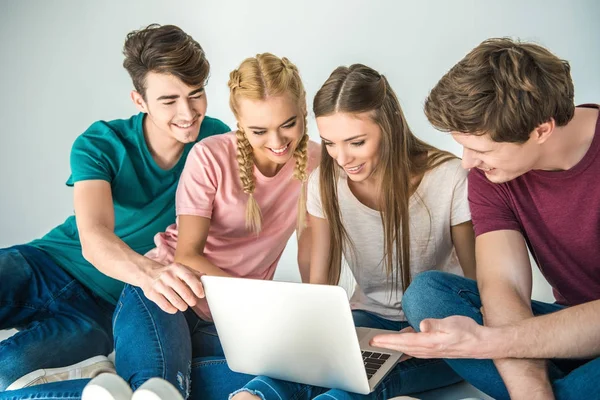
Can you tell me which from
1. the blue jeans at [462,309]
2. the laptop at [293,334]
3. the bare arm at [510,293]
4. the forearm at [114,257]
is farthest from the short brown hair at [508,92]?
the forearm at [114,257]

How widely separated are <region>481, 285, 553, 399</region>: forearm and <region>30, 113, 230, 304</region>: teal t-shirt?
1.11 m

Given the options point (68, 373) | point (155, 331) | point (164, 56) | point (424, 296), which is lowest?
point (68, 373)

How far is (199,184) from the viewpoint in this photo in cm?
219

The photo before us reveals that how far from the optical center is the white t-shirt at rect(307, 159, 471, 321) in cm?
200

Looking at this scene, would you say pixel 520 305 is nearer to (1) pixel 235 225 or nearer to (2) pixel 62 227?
(1) pixel 235 225

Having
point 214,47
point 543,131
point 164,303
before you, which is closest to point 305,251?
point 164,303

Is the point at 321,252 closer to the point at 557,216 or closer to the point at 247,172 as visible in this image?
the point at 247,172

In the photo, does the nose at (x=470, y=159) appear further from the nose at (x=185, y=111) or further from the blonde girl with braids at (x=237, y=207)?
the nose at (x=185, y=111)

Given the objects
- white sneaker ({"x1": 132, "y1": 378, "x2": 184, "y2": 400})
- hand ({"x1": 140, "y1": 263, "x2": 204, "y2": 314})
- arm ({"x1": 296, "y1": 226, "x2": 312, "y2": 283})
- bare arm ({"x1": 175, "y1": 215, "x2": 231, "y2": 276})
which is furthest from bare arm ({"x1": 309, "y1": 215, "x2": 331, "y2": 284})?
white sneaker ({"x1": 132, "y1": 378, "x2": 184, "y2": 400})

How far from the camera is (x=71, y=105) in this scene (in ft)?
13.3

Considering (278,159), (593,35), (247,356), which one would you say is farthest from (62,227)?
(593,35)

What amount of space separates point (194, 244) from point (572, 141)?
3.27 ft

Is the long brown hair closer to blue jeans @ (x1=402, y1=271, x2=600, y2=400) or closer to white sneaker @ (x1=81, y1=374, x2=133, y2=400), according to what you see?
blue jeans @ (x1=402, y1=271, x2=600, y2=400)

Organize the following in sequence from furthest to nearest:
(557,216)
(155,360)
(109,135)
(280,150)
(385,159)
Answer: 1. (109,135)
2. (280,150)
3. (385,159)
4. (155,360)
5. (557,216)
